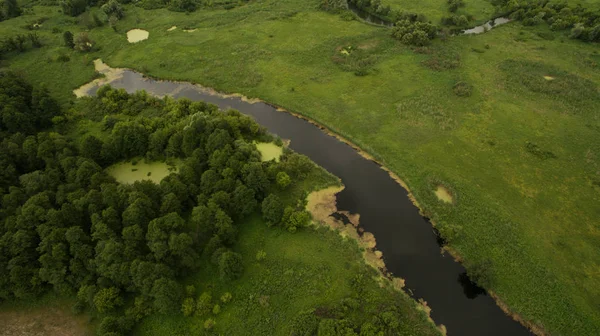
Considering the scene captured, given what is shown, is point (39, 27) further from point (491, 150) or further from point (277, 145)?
point (491, 150)

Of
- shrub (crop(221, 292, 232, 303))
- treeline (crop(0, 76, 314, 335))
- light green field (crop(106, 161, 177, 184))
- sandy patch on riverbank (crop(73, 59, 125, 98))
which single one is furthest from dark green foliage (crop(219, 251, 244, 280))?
sandy patch on riverbank (crop(73, 59, 125, 98))

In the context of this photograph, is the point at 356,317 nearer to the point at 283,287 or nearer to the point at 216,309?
the point at 283,287

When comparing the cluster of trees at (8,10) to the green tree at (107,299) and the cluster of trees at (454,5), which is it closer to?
the green tree at (107,299)

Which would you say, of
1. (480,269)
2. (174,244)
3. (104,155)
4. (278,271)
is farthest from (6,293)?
(480,269)

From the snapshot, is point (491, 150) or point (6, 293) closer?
point (6, 293)

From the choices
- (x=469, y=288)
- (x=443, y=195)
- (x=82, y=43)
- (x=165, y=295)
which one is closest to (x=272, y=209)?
(x=165, y=295)

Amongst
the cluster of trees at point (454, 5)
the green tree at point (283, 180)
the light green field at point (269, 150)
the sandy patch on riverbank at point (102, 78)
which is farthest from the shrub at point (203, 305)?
the cluster of trees at point (454, 5)
